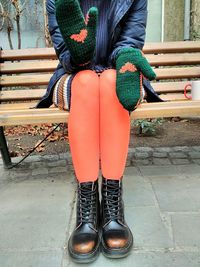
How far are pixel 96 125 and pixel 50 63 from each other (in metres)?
1.39

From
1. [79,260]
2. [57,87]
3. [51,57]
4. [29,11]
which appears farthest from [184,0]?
[79,260]

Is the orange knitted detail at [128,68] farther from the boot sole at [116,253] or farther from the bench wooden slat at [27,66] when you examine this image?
the bench wooden slat at [27,66]

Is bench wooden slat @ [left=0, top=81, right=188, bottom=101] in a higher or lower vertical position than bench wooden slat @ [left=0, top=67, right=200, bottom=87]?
lower

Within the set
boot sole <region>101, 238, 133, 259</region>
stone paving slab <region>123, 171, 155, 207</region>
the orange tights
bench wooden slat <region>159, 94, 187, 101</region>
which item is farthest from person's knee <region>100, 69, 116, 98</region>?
bench wooden slat <region>159, 94, 187, 101</region>

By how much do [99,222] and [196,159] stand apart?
144 centimetres

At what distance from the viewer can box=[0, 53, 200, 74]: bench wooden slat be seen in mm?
2955

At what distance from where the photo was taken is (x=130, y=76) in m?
1.67

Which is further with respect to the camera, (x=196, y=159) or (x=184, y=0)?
(x=184, y=0)

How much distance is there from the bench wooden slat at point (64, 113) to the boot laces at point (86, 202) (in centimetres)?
38

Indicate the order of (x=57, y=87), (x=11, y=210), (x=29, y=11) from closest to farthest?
(x=57, y=87), (x=11, y=210), (x=29, y=11)

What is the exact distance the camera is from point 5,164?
3029 millimetres

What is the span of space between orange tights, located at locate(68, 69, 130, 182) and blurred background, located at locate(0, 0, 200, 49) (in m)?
4.09

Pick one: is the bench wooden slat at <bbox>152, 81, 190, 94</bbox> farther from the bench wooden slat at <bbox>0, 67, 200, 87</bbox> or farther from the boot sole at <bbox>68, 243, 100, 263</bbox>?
the boot sole at <bbox>68, 243, 100, 263</bbox>

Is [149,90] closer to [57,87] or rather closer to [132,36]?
[132,36]
